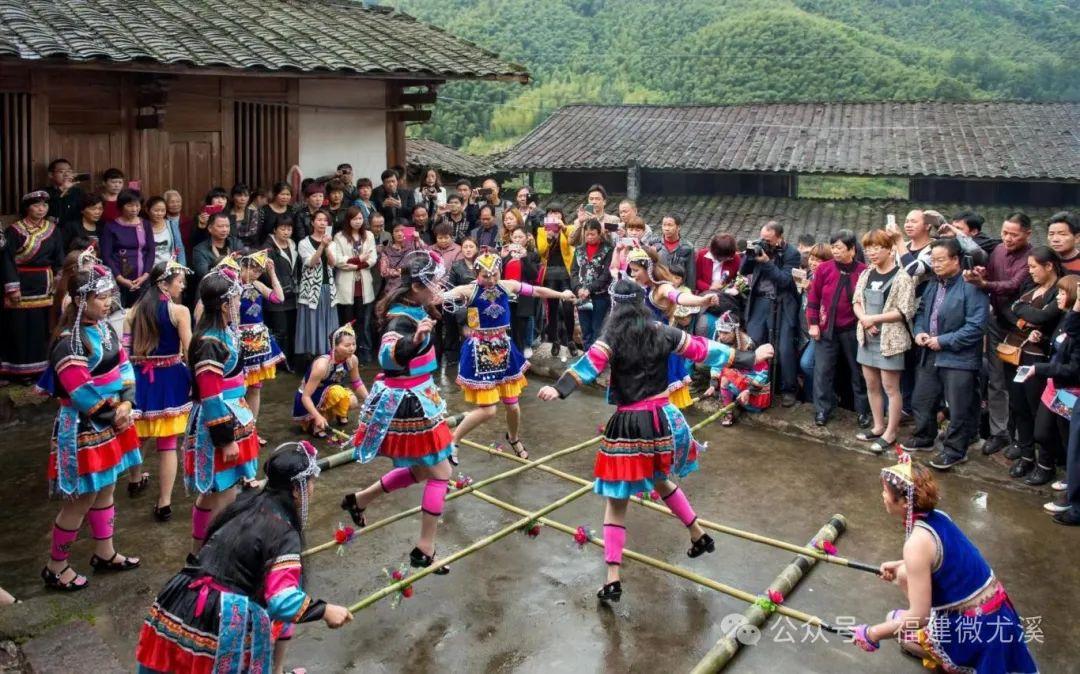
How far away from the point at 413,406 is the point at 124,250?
4.78 m

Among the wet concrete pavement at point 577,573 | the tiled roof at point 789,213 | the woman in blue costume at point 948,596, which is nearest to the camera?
the woman in blue costume at point 948,596

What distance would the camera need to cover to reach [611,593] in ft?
18.5

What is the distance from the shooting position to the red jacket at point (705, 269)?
31.8ft

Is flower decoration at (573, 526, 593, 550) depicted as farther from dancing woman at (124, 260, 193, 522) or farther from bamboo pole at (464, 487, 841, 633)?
dancing woman at (124, 260, 193, 522)

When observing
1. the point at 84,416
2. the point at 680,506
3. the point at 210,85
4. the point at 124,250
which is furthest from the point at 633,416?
the point at 210,85

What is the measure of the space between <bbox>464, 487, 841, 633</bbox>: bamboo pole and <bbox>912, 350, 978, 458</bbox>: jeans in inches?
123

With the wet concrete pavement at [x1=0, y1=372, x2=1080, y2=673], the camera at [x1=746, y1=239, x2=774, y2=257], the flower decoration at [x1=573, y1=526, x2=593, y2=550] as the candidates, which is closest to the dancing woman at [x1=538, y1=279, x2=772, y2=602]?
the wet concrete pavement at [x1=0, y1=372, x2=1080, y2=673]

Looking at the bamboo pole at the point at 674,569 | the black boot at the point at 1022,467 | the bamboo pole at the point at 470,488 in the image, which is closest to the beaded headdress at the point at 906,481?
the bamboo pole at the point at 674,569

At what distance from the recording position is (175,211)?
9812mm

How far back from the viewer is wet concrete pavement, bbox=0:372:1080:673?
16.9 ft

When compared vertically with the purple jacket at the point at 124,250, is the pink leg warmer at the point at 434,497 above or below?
below

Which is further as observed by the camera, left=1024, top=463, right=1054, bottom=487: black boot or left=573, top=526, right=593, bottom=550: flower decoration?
left=1024, top=463, right=1054, bottom=487: black boot

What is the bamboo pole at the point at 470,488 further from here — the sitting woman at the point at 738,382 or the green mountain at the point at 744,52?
the green mountain at the point at 744,52

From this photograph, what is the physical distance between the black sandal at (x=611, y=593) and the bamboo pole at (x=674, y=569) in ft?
1.35
